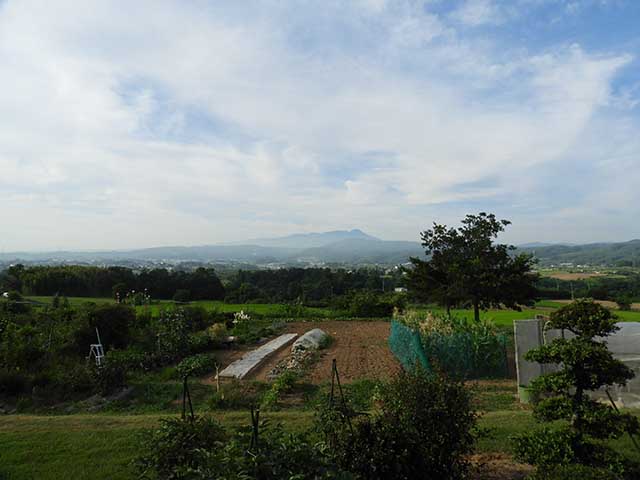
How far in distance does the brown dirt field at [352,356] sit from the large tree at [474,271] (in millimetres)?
2769

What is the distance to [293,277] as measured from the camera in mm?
53031

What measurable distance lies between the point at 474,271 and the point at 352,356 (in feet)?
19.6

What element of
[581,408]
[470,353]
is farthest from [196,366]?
[581,408]

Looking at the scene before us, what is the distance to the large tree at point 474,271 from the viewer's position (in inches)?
607

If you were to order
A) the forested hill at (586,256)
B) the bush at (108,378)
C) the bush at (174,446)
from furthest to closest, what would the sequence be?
the forested hill at (586,256) → the bush at (108,378) → the bush at (174,446)

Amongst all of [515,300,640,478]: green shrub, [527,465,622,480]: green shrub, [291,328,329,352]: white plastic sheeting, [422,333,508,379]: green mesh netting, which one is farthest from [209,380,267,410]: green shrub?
[527,465,622,480]: green shrub

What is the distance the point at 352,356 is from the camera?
12.4 m

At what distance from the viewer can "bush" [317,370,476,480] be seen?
349 cm

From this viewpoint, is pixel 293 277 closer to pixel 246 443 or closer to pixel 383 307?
pixel 383 307

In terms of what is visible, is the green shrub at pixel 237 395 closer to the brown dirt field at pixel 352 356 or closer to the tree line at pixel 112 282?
the brown dirt field at pixel 352 356

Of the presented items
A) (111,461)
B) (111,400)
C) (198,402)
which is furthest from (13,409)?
(111,461)

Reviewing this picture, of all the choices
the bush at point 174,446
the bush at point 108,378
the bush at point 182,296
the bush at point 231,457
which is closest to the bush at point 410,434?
the bush at point 231,457

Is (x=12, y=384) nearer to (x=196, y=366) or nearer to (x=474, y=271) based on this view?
(x=196, y=366)

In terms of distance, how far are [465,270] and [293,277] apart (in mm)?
38509
